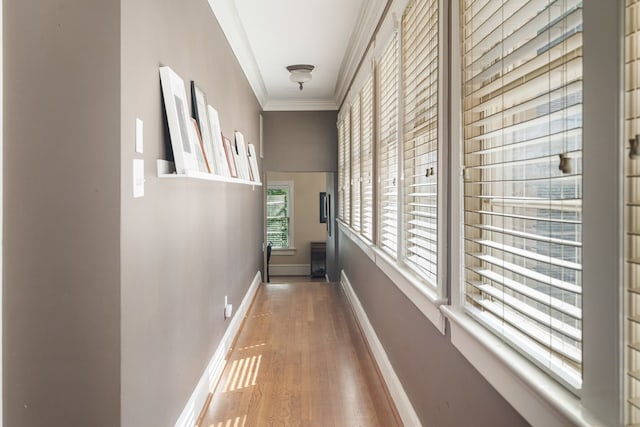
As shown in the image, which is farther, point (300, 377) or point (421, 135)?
point (300, 377)

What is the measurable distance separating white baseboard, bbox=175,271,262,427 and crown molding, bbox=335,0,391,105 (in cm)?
263

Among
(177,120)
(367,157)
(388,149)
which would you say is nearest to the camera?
(177,120)

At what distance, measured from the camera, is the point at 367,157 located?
12.8 ft

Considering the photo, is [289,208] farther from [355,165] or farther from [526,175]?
[526,175]

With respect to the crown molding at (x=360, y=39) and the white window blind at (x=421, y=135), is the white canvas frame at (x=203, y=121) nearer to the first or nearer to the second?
the white window blind at (x=421, y=135)

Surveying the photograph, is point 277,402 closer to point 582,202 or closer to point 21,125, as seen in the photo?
point 21,125

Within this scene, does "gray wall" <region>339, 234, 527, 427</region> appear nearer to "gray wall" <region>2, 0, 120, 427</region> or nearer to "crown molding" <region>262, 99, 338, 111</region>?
"gray wall" <region>2, 0, 120, 427</region>

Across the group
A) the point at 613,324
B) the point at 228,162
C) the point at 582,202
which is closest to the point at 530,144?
the point at 582,202

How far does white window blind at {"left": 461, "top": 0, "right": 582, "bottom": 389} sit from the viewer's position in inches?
36.2

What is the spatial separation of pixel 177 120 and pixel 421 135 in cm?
112

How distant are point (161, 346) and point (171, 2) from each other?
5.00ft

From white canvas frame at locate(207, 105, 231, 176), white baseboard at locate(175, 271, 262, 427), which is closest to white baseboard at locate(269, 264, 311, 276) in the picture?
white baseboard at locate(175, 271, 262, 427)

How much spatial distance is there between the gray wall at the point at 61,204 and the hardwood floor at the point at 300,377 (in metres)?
1.22

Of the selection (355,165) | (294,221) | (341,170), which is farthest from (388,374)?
(294,221)
